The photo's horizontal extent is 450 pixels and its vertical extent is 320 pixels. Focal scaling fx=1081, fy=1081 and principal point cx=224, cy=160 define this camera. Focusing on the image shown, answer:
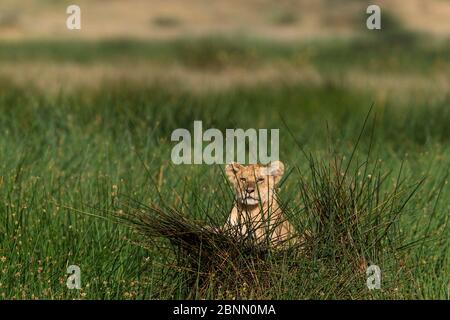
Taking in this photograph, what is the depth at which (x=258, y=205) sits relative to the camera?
5.71 m

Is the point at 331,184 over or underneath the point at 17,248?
over

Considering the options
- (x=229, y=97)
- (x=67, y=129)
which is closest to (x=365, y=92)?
(x=229, y=97)

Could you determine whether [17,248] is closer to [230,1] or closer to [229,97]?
[229,97]

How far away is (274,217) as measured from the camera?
224 inches

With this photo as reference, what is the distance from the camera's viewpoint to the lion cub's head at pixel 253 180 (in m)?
5.65

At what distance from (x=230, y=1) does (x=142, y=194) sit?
40632 mm

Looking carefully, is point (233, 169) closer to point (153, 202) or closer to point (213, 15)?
point (153, 202)

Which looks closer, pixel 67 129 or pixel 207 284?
pixel 207 284

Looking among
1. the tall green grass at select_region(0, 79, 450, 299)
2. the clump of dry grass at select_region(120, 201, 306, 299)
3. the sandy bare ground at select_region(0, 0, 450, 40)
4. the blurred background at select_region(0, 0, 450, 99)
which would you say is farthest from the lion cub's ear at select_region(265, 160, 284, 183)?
the sandy bare ground at select_region(0, 0, 450, 40)

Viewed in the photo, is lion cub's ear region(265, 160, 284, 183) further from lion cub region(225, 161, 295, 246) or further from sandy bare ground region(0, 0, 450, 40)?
sandy bare ground region(0, 0, 450, 40)

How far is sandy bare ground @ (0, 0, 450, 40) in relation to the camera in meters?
41.0

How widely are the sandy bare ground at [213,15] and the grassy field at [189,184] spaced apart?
26766 millimetres

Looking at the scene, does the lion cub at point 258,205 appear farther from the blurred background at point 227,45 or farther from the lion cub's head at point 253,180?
the blurred background at point 227,45
